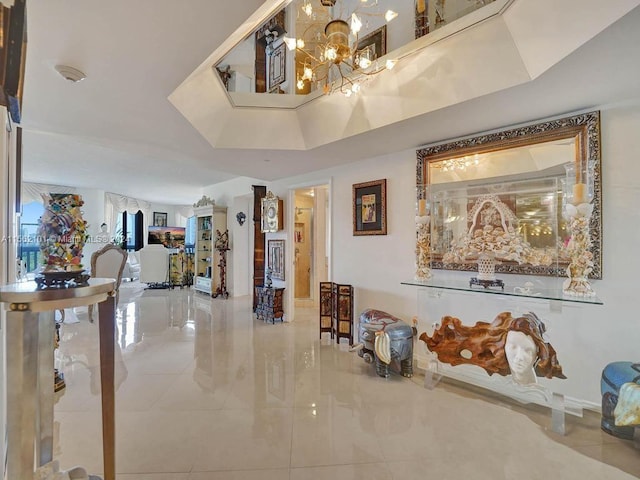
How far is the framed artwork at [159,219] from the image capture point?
1120 centimetres

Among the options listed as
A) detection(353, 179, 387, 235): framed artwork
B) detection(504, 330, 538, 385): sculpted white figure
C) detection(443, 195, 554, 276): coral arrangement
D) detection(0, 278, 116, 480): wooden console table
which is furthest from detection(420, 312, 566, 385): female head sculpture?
detection(0, 278, 116, 480): wooden console table

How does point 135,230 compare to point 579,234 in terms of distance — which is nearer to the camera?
point 579,234

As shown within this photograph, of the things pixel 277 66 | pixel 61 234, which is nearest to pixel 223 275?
pixel 277 66

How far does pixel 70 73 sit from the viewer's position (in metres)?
2.07

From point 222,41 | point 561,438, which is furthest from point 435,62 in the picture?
point 561,438

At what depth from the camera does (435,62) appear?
2328mm

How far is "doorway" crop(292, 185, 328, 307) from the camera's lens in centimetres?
643

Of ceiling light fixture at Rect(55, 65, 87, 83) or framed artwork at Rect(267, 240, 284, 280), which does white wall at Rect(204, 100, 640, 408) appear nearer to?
framed artwork at Rect(267, 240, 284, 280)

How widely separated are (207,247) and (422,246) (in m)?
6.11

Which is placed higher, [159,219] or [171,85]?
[171,85]

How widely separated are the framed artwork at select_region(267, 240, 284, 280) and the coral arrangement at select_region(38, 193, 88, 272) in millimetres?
3620

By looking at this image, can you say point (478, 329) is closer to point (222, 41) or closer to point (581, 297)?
point (581, 297)

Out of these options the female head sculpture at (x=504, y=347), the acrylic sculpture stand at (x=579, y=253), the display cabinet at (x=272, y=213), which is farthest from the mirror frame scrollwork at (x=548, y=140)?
the display cabinet at (x=272, y=213)

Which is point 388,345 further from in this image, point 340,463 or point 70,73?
point 70,73
